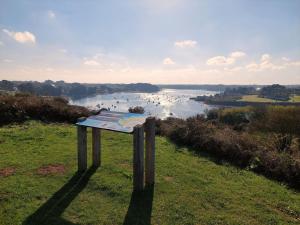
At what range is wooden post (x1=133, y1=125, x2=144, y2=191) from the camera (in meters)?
5.45

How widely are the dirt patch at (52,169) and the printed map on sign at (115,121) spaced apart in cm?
138

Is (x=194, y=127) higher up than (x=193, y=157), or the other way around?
(x=194, y=127)

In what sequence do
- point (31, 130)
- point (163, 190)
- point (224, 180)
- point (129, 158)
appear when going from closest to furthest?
point (163, 190) → point (224, 180) → point (129, 158) → point (31, 130)

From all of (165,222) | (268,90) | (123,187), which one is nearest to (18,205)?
(123,187)

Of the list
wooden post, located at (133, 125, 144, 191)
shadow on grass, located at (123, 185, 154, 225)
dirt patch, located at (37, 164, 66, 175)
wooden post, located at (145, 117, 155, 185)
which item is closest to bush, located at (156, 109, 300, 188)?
wooden post, located at (145, 117, 155, 185)

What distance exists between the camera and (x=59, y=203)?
16.4 feet

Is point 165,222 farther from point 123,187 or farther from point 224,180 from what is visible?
point 224,180

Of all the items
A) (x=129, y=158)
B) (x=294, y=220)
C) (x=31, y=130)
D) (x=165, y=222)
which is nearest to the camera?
(x=165, y=222)

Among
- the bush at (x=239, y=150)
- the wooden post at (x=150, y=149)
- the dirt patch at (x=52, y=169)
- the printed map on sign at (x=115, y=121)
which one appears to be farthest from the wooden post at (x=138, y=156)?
the bush at (x=239, y=150)

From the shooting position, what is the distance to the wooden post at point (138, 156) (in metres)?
5.45

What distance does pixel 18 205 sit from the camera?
15.8 ft

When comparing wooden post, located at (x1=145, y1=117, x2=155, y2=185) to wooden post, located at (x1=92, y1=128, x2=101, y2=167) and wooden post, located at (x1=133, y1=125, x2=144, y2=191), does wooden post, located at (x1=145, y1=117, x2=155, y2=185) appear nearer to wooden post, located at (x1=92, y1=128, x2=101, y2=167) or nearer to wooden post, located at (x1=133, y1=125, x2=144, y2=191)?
wooden post, located at (x1=133, y1=125, x2=144, y2=191)

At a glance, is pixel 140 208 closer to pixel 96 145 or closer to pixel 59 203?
pixel 59 203

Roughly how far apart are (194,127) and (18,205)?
7436mm
